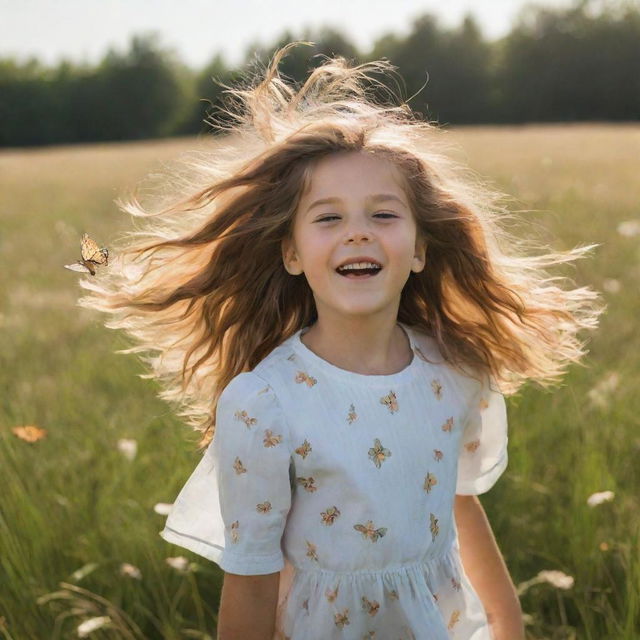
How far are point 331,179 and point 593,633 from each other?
143cm

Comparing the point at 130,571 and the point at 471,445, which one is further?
the point at 130,571

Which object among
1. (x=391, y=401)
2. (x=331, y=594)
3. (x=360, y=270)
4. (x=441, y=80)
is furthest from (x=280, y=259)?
(x=441, y=80)

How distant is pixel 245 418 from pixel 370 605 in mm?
484

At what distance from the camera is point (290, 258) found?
2225 mm

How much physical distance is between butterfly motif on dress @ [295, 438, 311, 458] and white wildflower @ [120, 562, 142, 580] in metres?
0.85

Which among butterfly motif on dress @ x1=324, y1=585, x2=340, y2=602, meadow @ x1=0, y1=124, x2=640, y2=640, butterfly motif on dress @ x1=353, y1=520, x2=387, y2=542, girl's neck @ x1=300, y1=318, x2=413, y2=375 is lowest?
meadow @ x1=0, y1=124, x2=640, y2=640

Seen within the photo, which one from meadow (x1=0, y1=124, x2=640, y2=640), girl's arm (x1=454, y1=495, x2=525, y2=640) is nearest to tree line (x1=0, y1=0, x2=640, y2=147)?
meadow (x1=0, y1=124, x2=640, y2=640)

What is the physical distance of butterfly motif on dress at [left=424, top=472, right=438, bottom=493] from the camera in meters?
2.08

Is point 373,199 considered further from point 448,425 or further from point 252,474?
point 252,474

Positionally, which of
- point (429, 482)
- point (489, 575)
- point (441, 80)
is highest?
point (429, 482)

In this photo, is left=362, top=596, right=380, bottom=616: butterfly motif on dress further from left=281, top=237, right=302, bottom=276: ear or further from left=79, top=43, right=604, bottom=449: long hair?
left=281, top=237, right=302, bottom=276: ear

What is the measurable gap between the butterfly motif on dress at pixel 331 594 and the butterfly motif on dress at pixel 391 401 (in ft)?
1.29

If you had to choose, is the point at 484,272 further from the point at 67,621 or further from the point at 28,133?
the point at 28,133

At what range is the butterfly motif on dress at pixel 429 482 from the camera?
6.84 feet
